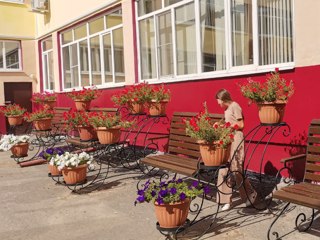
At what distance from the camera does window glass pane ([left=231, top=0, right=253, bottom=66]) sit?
6426 mm

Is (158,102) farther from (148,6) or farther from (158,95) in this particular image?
(148,6)

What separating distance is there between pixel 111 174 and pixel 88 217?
93.5 inches

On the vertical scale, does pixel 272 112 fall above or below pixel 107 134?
above

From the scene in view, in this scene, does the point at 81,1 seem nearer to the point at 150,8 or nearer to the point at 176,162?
the point at 150,8

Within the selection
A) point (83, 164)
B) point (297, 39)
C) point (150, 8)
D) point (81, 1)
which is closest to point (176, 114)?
point (83, 164)

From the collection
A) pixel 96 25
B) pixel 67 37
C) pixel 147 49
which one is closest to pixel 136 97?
pixel 147 49

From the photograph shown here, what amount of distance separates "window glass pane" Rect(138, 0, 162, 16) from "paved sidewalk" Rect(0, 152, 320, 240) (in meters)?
4.17

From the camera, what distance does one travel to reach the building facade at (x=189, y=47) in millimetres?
5480

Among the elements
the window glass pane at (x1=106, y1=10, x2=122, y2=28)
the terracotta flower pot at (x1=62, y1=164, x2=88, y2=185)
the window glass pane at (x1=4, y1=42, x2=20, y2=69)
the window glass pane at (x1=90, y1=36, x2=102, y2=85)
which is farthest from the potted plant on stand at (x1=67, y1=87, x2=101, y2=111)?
the window glass pane at (x1=4, y1=42, x2=20, y2=69)

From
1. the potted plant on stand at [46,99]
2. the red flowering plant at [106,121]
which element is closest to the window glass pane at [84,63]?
the potted plant on stand at [46,99]

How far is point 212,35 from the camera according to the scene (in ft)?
24.0

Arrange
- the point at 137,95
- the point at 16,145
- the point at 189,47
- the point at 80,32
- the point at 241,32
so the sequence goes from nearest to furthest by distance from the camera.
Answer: the point at 241,32 → the point at 137,95 → the point at 189,47 → the point at 16,145 → the point at 80,32

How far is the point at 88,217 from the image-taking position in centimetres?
484

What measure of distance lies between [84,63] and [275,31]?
768 cm
